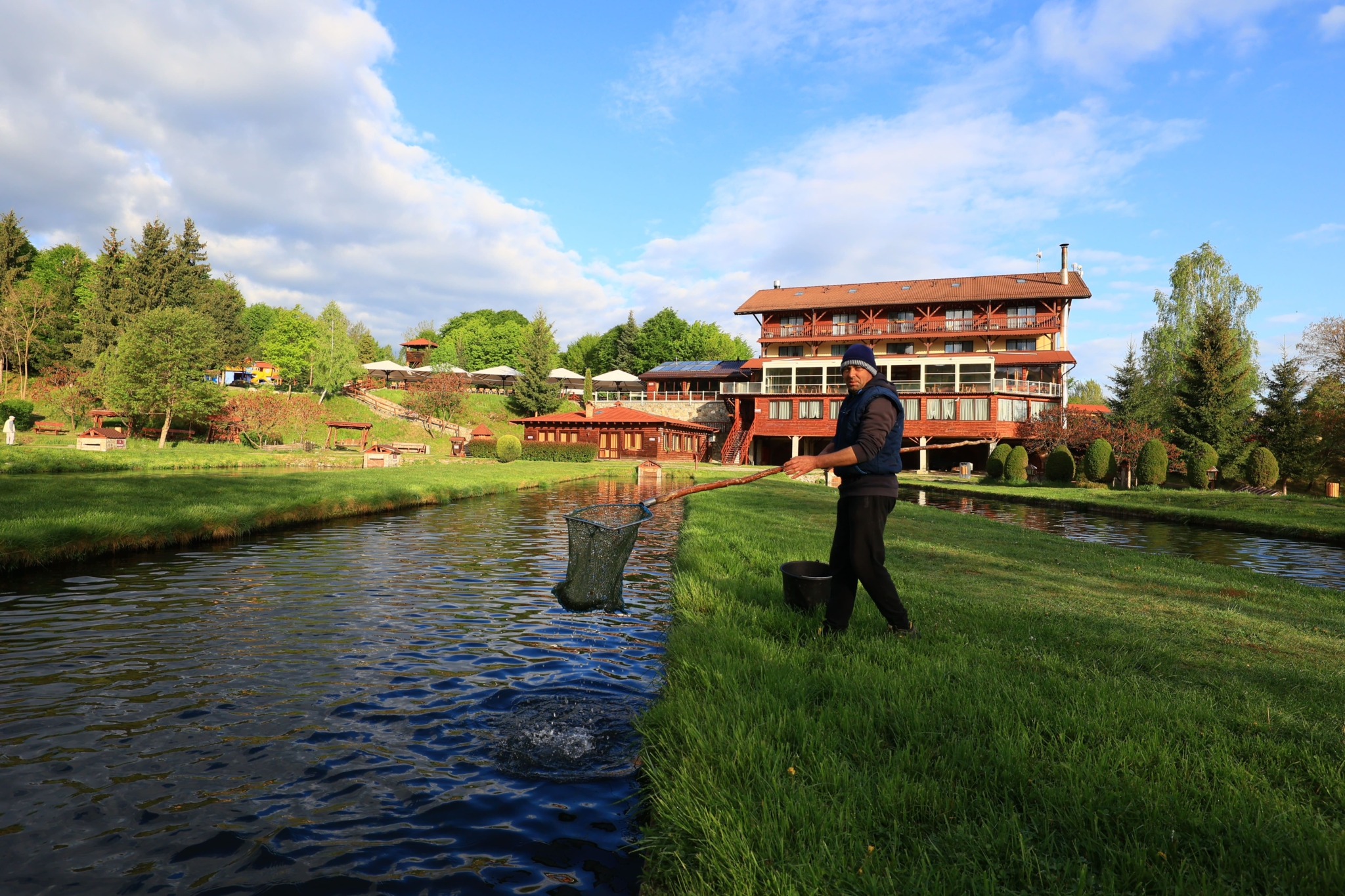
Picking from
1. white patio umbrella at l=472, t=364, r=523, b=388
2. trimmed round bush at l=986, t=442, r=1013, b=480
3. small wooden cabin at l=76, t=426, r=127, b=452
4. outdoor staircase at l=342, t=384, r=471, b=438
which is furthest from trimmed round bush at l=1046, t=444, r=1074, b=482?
white patio umbrella at l=472, t=364, r=523, b=388

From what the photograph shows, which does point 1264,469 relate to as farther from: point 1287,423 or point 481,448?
point 481,448

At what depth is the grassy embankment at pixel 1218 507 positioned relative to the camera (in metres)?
17.7

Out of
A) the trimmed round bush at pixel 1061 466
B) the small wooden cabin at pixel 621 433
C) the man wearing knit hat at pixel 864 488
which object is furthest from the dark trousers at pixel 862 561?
the small wooden cabin at pixel 621 433

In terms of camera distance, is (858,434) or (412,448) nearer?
(858,434)

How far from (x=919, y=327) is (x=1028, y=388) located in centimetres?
1035

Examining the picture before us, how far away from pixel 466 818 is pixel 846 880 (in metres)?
2.36

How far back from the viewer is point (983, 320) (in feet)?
176

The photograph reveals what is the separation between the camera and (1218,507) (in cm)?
2244

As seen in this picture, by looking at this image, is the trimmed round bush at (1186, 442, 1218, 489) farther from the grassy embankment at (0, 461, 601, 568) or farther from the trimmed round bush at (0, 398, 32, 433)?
the trimmed round bush at (0, 398, 32, 433)

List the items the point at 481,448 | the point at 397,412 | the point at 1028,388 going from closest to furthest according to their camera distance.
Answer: the point at 1028,388 < the point at 481,448 < the point at 397,412

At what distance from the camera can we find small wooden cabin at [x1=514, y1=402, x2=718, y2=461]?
51.7m

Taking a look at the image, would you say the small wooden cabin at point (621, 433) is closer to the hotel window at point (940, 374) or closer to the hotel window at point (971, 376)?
the hotel window at point (940, 374)

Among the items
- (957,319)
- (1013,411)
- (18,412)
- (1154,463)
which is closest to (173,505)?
(1154,463)

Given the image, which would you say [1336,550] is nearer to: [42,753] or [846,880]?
[846,880]
